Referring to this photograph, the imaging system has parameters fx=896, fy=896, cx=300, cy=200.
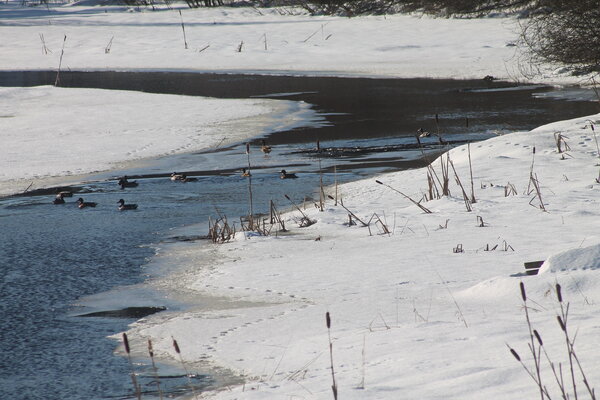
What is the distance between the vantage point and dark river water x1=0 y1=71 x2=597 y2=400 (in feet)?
13.5

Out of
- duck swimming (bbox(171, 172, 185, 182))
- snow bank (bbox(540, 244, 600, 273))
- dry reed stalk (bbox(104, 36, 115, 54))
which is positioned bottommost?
duck swimming (bbox(171, 172, 185, 182))

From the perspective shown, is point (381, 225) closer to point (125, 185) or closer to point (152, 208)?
point (152, 208)

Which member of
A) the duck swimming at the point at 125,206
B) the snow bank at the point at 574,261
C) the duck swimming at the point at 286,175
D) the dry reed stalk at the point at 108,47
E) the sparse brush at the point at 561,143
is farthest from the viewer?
the dry reed stalk at the point at 108,47

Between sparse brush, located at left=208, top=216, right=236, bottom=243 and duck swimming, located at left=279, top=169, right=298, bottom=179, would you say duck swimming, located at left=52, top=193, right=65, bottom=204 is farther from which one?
duck swimming, located at left=279, top=169, right=298, bottom=179

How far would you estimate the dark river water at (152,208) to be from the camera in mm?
4109

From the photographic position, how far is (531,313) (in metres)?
3.63

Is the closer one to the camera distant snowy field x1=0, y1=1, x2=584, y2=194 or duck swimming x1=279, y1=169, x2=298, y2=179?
duck swimming x1=279, y1=169, x2=298, y2=179

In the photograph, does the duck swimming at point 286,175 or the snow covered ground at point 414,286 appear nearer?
the snow covered ground at point 414,286

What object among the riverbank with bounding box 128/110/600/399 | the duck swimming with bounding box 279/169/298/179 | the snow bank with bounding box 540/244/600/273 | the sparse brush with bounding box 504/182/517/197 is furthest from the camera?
the duck swimming with bounding box 279/169/298/179

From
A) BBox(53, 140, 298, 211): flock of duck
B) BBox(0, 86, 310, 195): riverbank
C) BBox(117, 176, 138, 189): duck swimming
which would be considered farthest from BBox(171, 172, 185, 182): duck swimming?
BBox(0, 86, 310, 195): riverbank

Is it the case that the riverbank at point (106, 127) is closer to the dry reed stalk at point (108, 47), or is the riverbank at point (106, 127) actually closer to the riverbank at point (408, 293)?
the riverbank at point (408, 293)

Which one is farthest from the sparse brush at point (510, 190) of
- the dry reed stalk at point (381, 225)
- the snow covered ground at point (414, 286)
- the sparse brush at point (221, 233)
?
the sparse brush at point (221, 233)

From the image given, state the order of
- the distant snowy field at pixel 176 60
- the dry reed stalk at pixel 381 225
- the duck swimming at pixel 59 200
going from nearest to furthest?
the dry reed stalk at pixel 381 225 → the duck swimming at pixel 59 200 → the distant snowy field at pixel 176 60

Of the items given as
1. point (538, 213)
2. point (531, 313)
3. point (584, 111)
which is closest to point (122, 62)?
point (584, 111)
